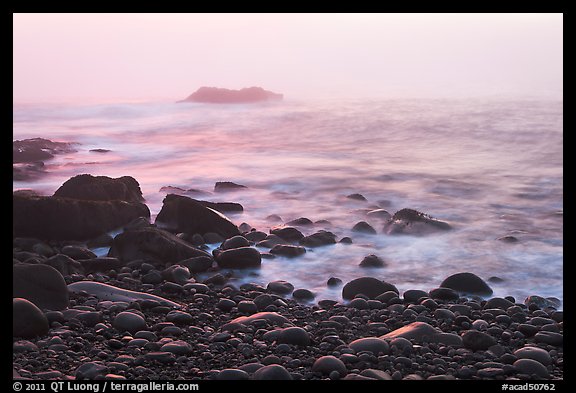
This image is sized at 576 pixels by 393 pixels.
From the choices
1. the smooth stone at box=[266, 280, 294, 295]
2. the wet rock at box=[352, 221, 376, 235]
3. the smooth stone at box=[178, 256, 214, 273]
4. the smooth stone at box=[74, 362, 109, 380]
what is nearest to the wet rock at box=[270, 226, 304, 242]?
the wet rock at box=[352, 221, 376, 235]

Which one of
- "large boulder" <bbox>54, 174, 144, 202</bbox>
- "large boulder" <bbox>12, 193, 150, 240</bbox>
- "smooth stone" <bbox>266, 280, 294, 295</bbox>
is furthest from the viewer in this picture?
"large boulder" <bbox>54, 174, 144, 202</bbox>

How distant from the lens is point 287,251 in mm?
6168

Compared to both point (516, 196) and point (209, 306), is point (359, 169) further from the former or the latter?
point (209, 306)

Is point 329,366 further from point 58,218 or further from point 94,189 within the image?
point 94,189

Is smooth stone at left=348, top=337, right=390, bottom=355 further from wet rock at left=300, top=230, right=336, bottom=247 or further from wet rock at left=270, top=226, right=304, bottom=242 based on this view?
wet rock at left=270, top=226, right=304, bottom=242

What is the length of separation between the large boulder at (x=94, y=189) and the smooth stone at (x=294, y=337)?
4039 mm

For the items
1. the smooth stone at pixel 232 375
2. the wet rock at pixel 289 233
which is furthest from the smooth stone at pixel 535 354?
the wet rock at pixel 289 233

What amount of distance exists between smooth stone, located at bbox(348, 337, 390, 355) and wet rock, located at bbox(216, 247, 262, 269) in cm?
213

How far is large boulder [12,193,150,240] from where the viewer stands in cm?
605

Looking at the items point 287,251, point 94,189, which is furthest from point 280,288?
point 94,189

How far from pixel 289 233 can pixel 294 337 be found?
2.97 metres
